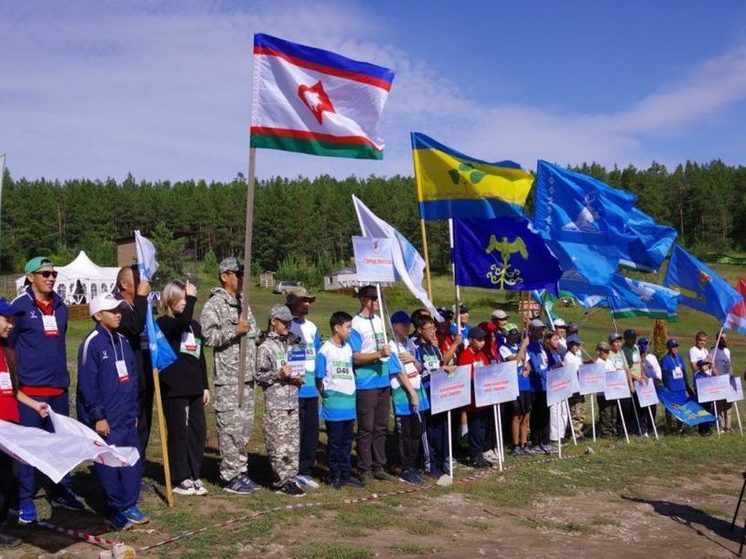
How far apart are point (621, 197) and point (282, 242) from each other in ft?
267

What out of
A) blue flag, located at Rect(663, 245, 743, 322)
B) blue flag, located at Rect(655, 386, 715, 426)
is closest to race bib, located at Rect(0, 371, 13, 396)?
blue flag, located at Rect(655, 386, 715, 426)

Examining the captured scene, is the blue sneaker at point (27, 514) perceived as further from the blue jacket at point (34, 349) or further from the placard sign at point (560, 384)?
the placard sign at point (560, 384)

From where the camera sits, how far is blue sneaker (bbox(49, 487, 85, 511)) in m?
6.78

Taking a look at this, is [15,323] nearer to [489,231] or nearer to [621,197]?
[489,231]

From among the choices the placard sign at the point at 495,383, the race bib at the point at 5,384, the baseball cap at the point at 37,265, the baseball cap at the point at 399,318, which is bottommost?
the placard sign at the point at 495,383

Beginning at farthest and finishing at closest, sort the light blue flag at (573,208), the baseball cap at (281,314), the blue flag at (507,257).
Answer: the light blue flag at (573,208) → the blue flag at (507,257) → the baseball cap at (281,314)

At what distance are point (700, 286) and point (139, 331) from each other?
1093cm

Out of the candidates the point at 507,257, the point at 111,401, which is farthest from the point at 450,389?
the point at 111,401

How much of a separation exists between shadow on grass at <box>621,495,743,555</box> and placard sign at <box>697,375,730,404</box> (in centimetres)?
542

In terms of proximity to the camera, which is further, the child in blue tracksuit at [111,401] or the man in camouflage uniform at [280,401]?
the man in camouflage uniform at [280,401]

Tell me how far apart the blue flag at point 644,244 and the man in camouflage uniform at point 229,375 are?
28.4 ft

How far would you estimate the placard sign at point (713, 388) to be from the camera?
13383mm

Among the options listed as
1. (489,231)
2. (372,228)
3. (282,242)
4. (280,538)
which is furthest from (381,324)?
(282,242)

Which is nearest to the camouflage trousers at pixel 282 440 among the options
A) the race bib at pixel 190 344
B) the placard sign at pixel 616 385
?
the race bib at pixel 190 344
